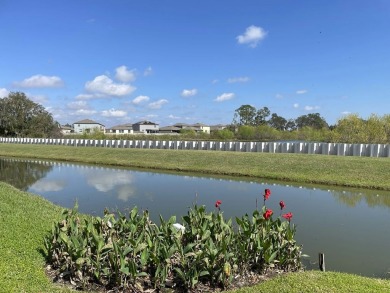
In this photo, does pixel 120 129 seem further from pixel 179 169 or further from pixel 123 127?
pixel 179 169

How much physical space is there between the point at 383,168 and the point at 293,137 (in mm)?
63855

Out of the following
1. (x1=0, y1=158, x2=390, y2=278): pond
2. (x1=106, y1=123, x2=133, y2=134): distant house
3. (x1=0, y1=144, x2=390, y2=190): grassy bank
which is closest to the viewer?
(x1=0, y1=158, x2=390, y2=278): pond

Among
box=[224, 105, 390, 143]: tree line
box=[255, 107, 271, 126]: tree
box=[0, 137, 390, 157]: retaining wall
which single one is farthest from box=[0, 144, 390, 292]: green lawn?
box=[255, 107, 271, 126]: tree

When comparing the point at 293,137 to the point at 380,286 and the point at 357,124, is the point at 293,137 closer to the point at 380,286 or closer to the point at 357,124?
the point at 357,124

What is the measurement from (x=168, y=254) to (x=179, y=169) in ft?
68.2

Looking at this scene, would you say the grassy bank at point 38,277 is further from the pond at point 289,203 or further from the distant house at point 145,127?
the distant house at point 145,127

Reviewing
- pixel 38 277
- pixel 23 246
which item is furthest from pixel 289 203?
pixel 38 277

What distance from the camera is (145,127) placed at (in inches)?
5694

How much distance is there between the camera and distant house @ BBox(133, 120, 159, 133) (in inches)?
5620

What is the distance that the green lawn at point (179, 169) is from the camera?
5477mm

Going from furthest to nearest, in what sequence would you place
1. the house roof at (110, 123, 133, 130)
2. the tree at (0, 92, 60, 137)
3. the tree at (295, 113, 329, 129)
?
the house roof at (110, 123, 133, 130) → the tree at (295, 113, 329, 129) → the tree at (0, 92, 60, 137)

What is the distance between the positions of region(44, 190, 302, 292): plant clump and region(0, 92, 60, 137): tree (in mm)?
79686

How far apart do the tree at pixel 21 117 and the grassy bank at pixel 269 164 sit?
159ft

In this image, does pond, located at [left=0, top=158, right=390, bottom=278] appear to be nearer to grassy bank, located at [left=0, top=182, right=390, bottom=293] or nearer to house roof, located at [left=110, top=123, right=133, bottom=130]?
grassy bank, located at [left=0, top=182, right=390, bottom=293]
